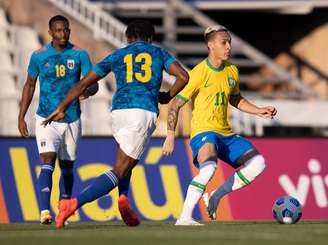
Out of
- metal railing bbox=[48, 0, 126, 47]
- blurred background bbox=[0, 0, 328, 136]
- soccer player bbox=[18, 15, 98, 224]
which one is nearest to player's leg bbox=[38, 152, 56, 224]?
soccer player bbox=[18, 15, 98, 224]

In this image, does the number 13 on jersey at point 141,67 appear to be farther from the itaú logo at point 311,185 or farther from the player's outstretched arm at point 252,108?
the itaú logo at point 311,185

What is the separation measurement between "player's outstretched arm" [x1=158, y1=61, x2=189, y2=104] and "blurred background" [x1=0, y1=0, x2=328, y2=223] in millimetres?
4901

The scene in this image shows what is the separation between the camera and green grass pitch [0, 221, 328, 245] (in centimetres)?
1007

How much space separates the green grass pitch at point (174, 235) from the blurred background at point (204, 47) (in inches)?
334

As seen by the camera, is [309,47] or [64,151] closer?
[64,151]

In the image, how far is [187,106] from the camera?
21828 mm

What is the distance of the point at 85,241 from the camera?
10148 millimetres

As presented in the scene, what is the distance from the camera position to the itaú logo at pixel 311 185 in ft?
Answer: 56.1

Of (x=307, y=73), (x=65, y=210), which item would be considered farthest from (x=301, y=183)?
(x=307, y=73)

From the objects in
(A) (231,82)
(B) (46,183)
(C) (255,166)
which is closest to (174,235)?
(C) (255,166)

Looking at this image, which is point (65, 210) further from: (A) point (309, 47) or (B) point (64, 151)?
(A) point (309, 47)

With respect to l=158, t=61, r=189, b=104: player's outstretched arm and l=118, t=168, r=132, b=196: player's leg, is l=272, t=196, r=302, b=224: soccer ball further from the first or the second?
l=158, t=61, r=189, b=104: player's outstretched arm

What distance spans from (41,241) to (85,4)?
52.3 ft

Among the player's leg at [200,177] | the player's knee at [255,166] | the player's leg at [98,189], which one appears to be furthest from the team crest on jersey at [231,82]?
the player's leg at [98,189]
